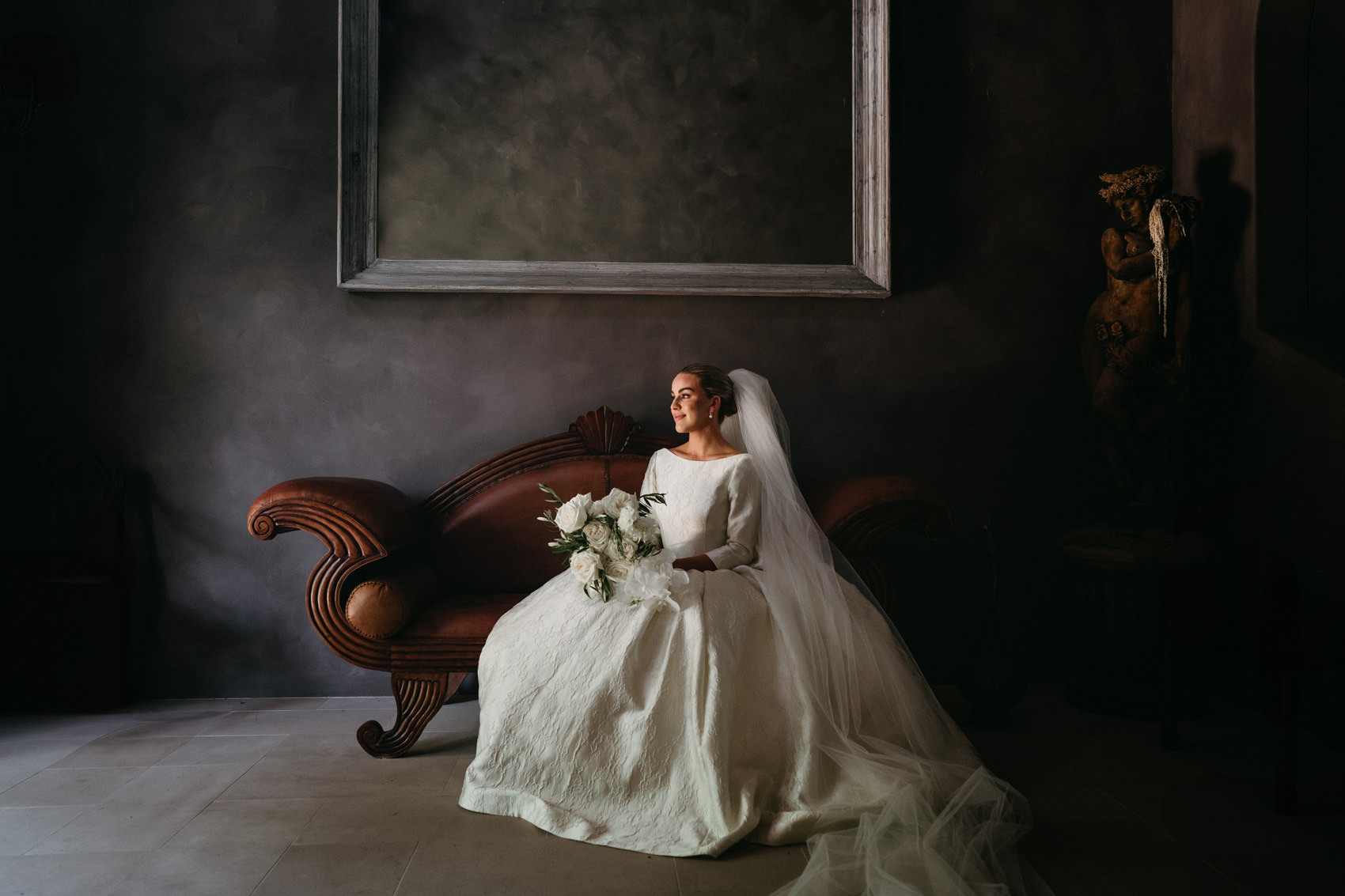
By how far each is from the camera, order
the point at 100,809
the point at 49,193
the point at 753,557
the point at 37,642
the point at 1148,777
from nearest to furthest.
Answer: the point at 100,809 < the point at 1148,777 < the point at 753,557 < the point at 37,642 < the point at 49,193

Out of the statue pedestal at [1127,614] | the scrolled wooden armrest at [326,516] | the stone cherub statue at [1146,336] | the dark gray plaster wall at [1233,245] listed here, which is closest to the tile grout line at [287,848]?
the scrolled wooden armrest at [326,516]

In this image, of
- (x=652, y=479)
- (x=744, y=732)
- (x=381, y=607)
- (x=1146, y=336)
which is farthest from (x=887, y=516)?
(x=381, y=607)

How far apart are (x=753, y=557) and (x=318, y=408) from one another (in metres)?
2.32

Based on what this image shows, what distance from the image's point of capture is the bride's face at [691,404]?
10.0ft

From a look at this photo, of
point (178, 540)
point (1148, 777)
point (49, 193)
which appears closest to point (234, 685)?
point (178, 540)

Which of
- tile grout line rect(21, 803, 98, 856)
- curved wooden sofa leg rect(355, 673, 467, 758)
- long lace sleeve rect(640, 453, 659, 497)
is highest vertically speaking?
long lace sleeve rect(640, 453, 659, 497)

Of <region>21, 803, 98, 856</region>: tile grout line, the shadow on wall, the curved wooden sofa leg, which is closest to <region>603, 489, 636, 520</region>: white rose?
the curved wooden sofa leg

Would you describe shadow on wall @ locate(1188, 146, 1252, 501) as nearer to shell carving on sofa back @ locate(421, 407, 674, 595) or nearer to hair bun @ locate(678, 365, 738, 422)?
hair bun @ locate(678, 365, 738, 422)

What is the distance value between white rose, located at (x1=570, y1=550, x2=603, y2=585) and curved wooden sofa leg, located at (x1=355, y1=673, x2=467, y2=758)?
2.77ft

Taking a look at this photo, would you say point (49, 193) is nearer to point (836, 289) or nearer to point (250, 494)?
point (250, 494)

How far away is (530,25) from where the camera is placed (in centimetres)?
373

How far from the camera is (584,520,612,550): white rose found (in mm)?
2521

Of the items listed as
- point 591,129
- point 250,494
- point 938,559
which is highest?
point 591,129

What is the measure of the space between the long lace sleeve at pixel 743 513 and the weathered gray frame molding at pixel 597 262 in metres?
1.23
